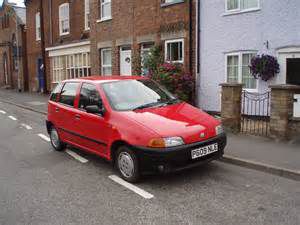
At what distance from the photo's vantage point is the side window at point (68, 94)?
7.90 m

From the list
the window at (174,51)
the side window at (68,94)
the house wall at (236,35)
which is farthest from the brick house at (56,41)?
the side window at (68,94)

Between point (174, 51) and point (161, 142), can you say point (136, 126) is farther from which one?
point (174, 51)

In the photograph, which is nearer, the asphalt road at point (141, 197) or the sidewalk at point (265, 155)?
the asphalt road at point (141, 197)

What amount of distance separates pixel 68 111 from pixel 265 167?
4.11m

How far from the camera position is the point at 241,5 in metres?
12.3

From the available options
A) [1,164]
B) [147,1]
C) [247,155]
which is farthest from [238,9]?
[1,164]

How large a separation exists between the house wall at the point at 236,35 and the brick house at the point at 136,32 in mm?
637

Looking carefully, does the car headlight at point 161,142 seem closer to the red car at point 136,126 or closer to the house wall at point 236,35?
the red car at point 136,126

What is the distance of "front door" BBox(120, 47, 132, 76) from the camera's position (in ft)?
57.3

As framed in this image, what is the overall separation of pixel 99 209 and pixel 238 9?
941 cm

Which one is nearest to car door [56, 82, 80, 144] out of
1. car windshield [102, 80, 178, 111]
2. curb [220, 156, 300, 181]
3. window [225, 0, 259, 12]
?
car windshield [102, 80, 178, 111]

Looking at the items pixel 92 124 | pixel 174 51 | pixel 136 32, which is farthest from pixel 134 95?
pixel 136 32

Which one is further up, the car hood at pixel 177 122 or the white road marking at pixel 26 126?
the car hood at pixel 177 122

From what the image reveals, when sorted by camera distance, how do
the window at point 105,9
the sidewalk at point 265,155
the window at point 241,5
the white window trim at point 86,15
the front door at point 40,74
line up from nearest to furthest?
the sidewalk at point 265,155 < the window at point 241,5 < the window at point 105,9 < the white window trim at point 86,15 < the front door at point 40,74
